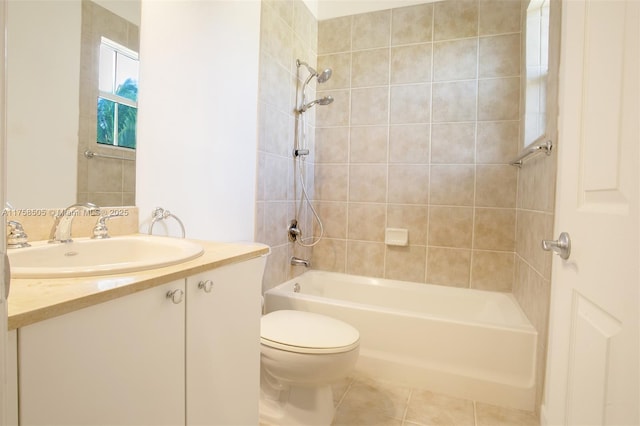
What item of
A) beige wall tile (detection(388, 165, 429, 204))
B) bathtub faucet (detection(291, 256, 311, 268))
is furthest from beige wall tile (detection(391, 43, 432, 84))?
bathtub faucet (detection(291, 256, 311, 268))

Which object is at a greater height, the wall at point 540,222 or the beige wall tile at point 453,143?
the beige wall tile at point 453,143

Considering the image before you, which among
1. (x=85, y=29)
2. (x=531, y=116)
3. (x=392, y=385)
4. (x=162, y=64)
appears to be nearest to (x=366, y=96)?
(x=531, y=116)

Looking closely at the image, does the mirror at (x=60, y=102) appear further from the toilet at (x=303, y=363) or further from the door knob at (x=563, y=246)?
the door knob at (x=563, y=246)

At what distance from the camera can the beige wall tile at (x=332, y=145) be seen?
2.53 meters

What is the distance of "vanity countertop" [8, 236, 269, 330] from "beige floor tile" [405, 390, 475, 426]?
128 centimetres

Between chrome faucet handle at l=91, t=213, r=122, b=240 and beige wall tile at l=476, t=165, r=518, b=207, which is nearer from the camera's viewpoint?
chrome faucet handle at l=91, t=213, r=122, b=240

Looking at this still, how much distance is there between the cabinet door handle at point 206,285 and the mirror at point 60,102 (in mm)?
647

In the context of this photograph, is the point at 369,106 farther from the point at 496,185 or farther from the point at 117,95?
the point at 117,95

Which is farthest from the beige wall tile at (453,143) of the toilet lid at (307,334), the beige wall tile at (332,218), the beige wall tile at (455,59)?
the toilet lid at (307,334)

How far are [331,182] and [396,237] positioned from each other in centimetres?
64

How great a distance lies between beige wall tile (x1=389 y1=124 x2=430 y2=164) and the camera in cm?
233

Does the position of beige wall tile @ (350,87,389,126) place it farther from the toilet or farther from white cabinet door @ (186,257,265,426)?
white cabinet door @ (186,257,265,426)

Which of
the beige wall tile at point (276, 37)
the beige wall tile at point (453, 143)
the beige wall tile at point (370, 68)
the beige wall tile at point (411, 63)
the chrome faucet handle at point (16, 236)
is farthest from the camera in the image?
the beige wall tile at point (370, 68)

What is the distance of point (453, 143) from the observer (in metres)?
2.25
